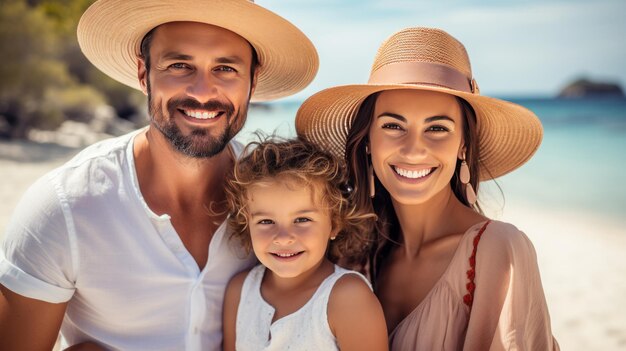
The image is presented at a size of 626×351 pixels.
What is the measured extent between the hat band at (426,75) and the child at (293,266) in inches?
22.2

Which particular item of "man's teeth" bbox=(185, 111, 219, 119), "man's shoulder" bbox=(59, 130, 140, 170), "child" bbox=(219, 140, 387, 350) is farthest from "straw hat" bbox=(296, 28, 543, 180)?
"man's shoulder" bbox=(59, 130, 140, 170)

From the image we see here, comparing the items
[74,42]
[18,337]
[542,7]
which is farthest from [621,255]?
[542,7]

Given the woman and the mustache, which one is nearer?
the woman

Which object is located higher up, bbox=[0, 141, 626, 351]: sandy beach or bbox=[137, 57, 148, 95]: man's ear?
bbox=[137, 57, 148, 95]: man's ear

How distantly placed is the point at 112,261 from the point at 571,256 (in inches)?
344

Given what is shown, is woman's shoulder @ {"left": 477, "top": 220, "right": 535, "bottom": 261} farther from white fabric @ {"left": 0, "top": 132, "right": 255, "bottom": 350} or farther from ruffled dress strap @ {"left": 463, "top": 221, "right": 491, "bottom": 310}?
white fabric @ {"left": 0, "top": 132, "right": 255, "bottom": 350}

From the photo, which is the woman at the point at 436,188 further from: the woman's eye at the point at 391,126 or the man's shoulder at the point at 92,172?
the man's shoulder at the point at 92,172

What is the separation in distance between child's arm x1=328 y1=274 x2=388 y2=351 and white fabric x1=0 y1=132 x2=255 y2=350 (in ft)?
2.19

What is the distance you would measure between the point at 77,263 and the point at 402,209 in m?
1.69

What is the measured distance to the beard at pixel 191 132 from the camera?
3127mm

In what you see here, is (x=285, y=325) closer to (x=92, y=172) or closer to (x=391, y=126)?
(x=391, y=126)

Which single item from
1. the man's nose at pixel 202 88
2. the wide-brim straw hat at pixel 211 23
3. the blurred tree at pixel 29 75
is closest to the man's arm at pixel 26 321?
the man's nose at pixel 202 88

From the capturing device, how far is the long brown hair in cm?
312

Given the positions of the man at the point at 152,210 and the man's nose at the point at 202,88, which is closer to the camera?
the man at the point at 152,210
